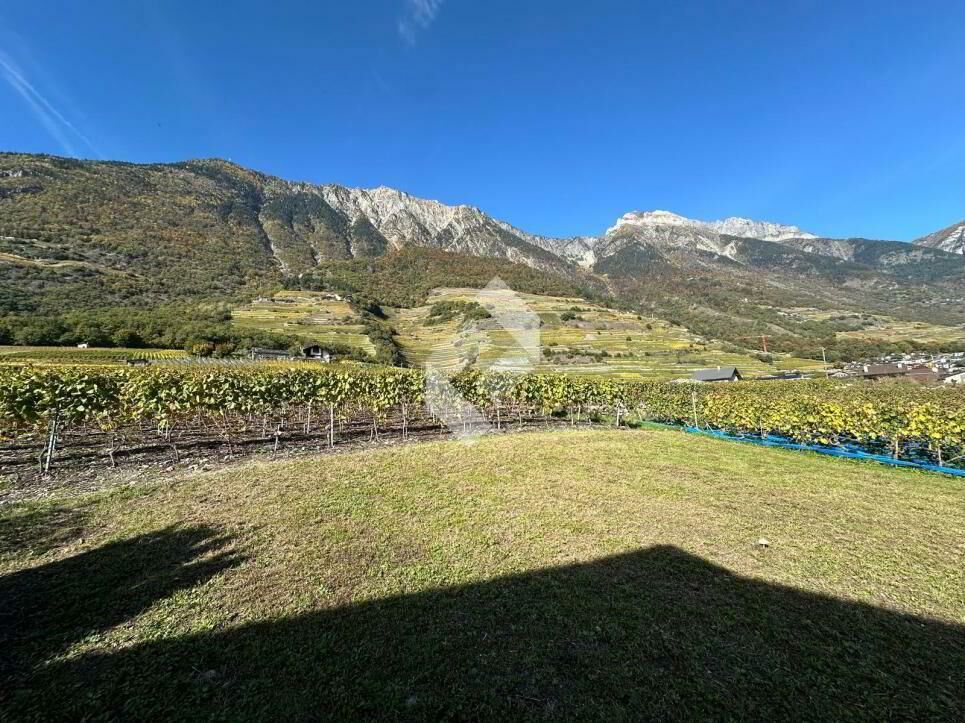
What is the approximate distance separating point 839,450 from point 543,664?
46.1 feet

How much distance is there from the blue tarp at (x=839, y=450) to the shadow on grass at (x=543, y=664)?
30.6 feet

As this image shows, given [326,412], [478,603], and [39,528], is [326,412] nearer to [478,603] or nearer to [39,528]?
[39,528]

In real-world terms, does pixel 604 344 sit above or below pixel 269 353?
below

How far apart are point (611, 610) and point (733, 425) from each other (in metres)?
17.1

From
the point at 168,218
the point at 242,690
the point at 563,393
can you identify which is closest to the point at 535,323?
the point at 563,393

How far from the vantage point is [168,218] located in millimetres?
135125

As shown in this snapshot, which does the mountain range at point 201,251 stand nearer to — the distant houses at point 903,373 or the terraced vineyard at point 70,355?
the terraced vineyard at point 70,355

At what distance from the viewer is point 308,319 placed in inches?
2790

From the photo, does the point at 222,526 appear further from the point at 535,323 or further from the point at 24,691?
the point at 535,323

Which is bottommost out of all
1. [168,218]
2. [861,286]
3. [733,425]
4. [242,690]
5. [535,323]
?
[733,425]

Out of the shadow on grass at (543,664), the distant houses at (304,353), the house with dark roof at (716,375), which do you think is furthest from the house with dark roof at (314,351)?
the shadow on grass at (543,664)

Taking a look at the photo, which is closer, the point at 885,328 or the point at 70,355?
the point at 70,355

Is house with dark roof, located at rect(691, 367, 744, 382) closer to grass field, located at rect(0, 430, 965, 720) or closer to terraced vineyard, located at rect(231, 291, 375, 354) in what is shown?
terraced vineyard, located at rect(231, 291, 375, 354)

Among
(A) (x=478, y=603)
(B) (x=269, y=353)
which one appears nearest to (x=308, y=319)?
(B) (x=269, y=353)
